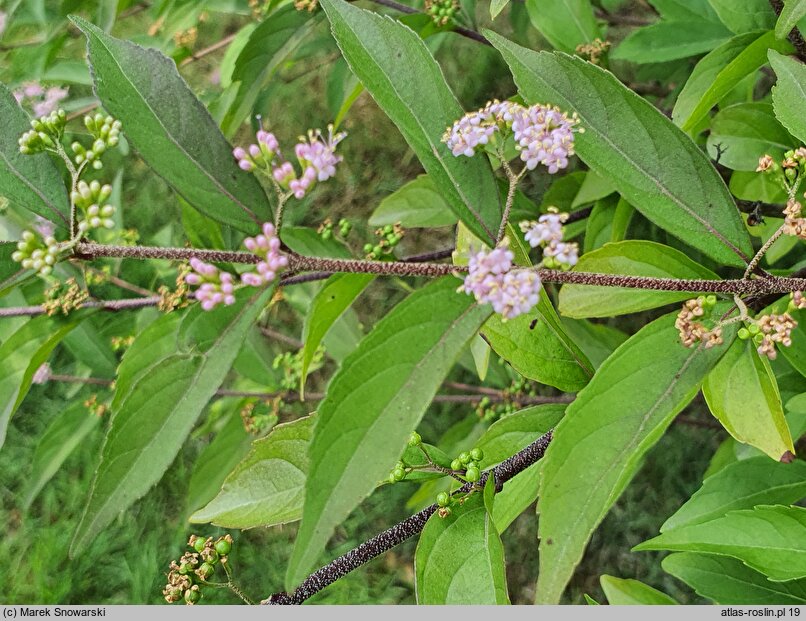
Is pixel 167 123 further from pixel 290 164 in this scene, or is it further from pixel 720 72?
pixel 720 72

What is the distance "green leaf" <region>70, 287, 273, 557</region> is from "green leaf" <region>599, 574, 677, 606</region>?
5.23 feet

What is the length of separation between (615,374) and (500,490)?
504 millimetres

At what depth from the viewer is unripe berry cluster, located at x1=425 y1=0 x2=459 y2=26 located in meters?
2.40

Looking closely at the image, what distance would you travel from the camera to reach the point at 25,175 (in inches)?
56.0

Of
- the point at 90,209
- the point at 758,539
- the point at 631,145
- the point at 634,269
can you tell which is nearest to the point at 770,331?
the point at 634,269

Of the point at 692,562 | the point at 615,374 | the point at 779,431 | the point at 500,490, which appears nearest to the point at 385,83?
the point at 615,374

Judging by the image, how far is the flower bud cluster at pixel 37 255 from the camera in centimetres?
135

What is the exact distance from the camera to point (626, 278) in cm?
139

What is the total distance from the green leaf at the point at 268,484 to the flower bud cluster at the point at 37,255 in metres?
0.61

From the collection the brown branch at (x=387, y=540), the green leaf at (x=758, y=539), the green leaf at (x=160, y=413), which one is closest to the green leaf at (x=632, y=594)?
the green leaf at (x=758, y=539)

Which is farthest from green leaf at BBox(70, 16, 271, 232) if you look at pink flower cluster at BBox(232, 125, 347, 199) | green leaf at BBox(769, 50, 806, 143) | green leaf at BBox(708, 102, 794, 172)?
green leaf at BBox(708, 102, 794, 172)

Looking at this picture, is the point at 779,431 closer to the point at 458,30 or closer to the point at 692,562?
the point at 692,562

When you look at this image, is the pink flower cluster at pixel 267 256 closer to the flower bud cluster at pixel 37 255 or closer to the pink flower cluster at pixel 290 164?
the pink flower cluster at pixel 290 164

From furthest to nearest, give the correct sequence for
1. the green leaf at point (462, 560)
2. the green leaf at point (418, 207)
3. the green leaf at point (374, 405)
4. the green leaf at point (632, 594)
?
the green leaf at point (418, 207), the green leaf at point (632, 594), the green leaf at point (462, 560), the green leaf at point (374, 405)
